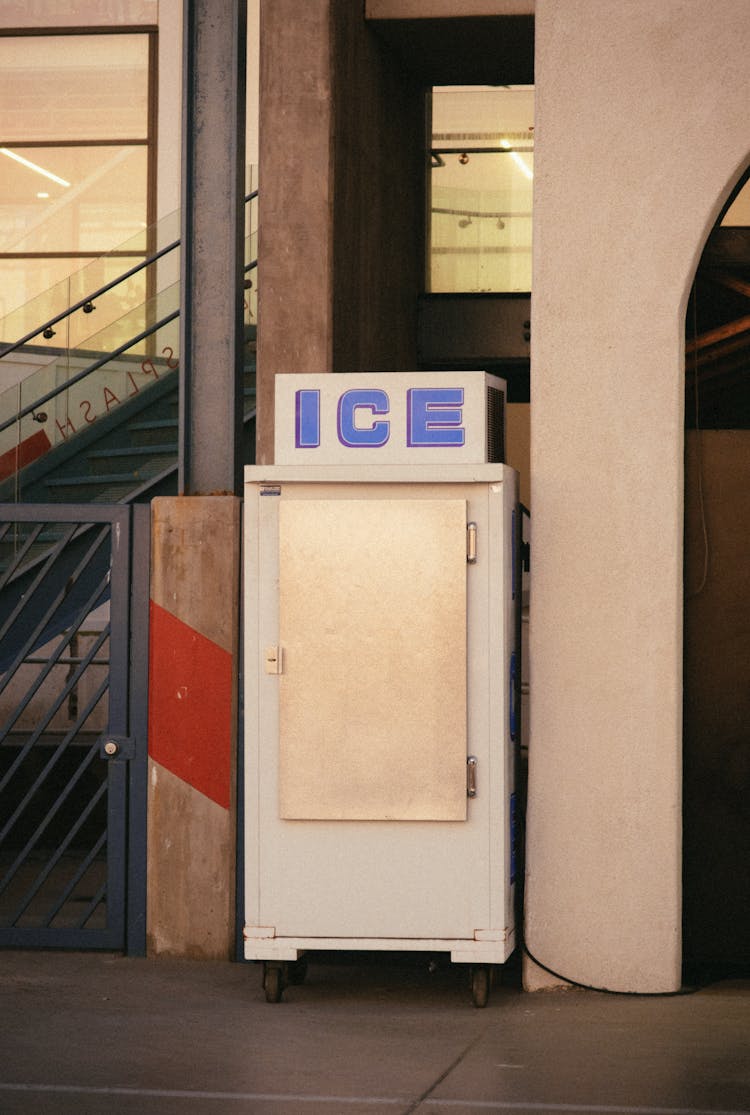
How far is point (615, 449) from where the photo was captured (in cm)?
614

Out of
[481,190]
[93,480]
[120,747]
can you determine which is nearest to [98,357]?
[93,480]

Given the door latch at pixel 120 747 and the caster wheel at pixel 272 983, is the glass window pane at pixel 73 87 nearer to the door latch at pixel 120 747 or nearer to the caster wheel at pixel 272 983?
the door latch at pixel 120 747

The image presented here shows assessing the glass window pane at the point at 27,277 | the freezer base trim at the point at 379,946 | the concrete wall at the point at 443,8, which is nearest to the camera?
the freezer base trim at the point at 379,946

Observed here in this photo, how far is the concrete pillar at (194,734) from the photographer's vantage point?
22.2ft

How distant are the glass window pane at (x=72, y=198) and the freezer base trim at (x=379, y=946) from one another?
11.5 metres

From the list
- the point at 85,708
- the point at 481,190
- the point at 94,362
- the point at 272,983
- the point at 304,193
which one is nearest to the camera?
the point at 272,983

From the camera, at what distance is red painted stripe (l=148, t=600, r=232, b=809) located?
682 centimetres

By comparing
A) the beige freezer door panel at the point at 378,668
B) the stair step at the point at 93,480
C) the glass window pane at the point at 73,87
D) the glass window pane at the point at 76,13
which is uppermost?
the glass window pane at the point at 76,13

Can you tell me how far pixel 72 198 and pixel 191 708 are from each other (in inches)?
426

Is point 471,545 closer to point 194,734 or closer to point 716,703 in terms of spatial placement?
point 716,703

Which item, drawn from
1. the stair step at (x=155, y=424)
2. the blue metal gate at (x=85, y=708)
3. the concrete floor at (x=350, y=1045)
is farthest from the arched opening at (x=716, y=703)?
the stair step at (x=155, y=424)

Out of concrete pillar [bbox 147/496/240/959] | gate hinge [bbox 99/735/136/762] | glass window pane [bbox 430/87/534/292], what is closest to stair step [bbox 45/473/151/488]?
concrete pillar [bbox 147/496/240/959]

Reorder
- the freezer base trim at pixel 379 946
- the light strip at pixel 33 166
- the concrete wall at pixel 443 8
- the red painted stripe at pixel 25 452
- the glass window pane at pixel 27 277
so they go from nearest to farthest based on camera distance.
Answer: the freezer base trim at pixel 379 946, the concrete wall at pixel 443 8, the red painted stripe at pixel 25 452, the glass window pane at pixel 27 277, the light strip at pixel 33 166

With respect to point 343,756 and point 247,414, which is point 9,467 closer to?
point 247,414
